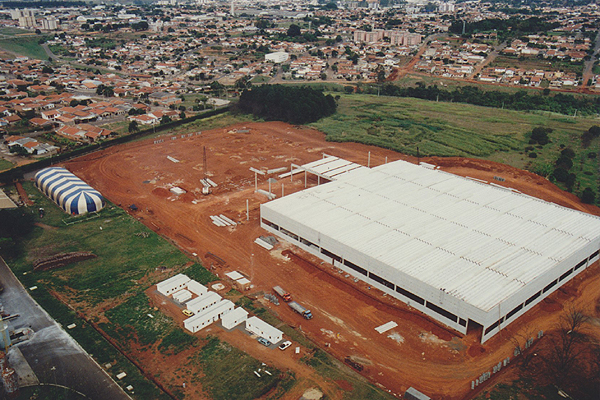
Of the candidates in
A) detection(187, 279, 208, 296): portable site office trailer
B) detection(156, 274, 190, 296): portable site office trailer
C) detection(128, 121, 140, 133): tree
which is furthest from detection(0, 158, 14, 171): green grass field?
detection(187, 279, 208, 296): portable site office trailer

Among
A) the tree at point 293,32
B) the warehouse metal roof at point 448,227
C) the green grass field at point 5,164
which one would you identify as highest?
the tree at point 293,32

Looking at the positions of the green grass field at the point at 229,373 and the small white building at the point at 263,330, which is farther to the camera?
the small white building at the point at 263,330

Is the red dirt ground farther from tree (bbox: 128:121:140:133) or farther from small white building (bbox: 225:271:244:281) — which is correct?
tree (bbox: 128:121:140:133)

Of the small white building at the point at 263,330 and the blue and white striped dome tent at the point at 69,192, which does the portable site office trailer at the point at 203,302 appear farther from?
the blue and white striped dome tent at the point at 69,192

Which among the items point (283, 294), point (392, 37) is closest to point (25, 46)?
point (392, 37)

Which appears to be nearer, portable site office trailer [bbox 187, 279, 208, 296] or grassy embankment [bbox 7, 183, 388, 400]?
grassy embankment [bbox 7, 183, 388, 400]

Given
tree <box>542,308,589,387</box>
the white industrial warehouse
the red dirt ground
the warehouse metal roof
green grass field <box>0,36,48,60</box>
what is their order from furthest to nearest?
green grass field <box>0,36,48,60</box> → the warehouse metal roof → the white industrial warehouse → the red dirt ground → tree <box>542,308,589,387</box>

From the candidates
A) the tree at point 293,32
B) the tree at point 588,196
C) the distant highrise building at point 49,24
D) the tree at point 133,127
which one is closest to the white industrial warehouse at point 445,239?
the tree at point 588,196
